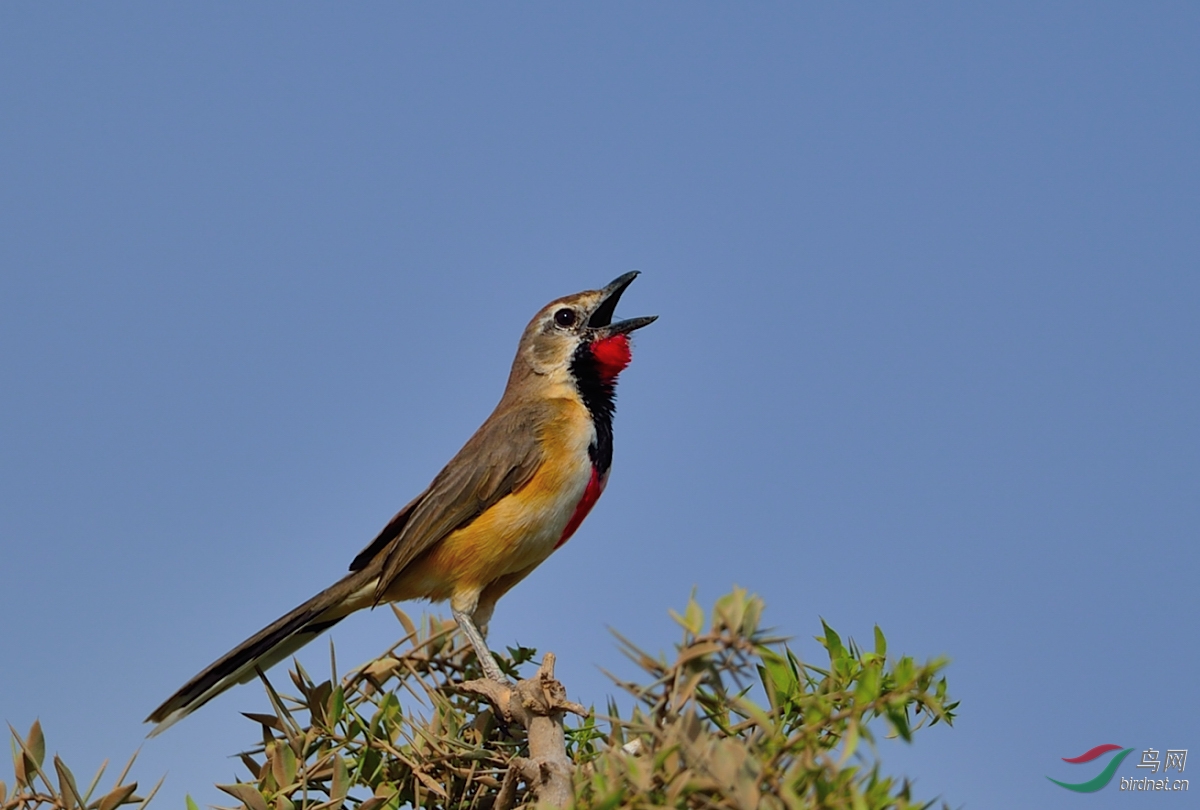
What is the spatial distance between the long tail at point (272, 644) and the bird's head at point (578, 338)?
1.53m

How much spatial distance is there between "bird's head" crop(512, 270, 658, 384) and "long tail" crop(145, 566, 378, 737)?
5.02 ft

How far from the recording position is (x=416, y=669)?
136 inches

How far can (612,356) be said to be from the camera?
19.6 ft

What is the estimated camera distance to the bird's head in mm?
5984

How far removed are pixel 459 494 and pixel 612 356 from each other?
1.12 meters

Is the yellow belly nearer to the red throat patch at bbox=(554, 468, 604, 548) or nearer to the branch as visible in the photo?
the red throat patch at bbox=(554, 468, 604, 548)

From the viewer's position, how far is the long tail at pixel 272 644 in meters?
4.48

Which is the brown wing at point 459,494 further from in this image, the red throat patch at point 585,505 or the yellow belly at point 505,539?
the red throat patch at point 585,505

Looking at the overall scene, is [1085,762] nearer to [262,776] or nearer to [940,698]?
[940,698]

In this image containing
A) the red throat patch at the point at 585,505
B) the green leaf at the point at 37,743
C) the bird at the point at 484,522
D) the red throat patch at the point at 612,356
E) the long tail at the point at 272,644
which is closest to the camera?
the green leaf at the point at 37,743

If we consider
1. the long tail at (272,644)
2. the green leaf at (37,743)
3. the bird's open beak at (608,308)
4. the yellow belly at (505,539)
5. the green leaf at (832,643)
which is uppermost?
the bird's open beak at (608,308)

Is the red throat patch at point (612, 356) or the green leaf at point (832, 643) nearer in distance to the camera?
the green leaf at point (832, 643)

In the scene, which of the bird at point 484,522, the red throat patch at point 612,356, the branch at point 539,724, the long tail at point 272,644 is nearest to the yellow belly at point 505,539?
the bird at point 484,522

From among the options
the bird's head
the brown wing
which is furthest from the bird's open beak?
the brown wing
